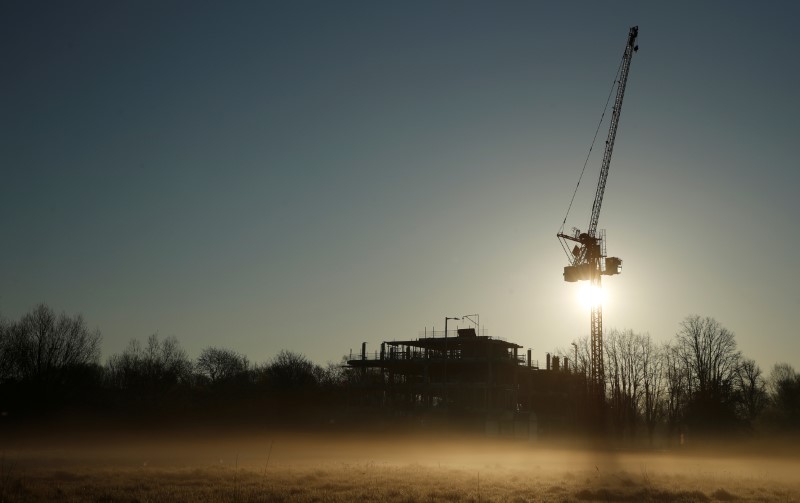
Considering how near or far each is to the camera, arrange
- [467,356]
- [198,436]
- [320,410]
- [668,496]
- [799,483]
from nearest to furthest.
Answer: [668,496], [799,483], [198,436], [320,410], [467,356]

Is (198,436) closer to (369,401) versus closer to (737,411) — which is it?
(369,401)

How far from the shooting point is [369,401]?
10050 centimetres

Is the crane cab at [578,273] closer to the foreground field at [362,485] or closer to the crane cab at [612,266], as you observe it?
the crane cab at [612,266]

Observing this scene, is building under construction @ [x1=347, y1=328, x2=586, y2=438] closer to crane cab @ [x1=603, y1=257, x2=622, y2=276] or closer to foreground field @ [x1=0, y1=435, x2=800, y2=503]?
crane cab @ [x1=603, y1=257, x2=622, y2=276]

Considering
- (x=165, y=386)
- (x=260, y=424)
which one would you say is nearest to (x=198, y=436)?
(x=260, y=424)

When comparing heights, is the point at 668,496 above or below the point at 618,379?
below

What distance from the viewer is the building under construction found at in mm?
91188

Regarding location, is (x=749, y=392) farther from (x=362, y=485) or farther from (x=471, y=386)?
(x=362, y=485)

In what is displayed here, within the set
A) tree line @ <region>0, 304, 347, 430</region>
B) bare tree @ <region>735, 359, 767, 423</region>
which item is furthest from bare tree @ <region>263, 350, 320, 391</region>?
bare tree @ <region>735, 359, 767, 423</region>

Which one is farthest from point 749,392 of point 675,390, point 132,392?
point 132,392

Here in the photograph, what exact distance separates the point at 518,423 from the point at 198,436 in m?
36.9

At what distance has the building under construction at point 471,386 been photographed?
9119 cm

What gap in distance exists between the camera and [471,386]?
3661 inches

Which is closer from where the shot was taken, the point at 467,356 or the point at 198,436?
the point at 198,436
